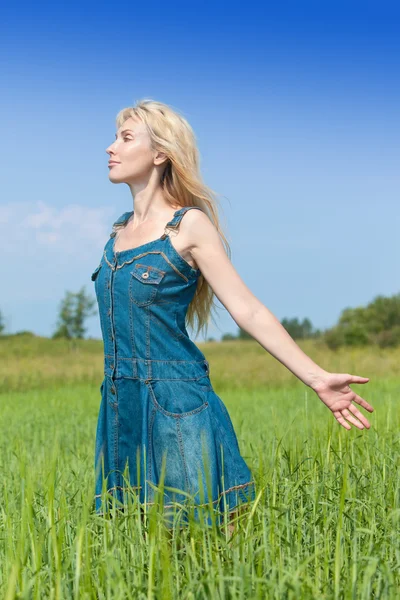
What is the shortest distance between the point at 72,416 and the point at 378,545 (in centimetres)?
604

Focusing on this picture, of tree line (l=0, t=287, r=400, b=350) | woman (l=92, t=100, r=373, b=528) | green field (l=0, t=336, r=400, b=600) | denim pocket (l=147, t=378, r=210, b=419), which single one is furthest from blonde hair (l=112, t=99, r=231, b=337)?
tree line (l=0, t=287, r=400, b=350)

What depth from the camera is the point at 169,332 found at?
8.84ft

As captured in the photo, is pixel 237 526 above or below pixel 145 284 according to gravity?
below

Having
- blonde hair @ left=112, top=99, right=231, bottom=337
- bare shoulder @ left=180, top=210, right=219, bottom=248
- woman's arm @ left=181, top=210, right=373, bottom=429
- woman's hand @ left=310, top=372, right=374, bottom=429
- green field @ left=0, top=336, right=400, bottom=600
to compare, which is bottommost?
green field @ left=0, top=336, right=400, bottom=600

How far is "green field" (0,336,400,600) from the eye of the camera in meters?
1.87

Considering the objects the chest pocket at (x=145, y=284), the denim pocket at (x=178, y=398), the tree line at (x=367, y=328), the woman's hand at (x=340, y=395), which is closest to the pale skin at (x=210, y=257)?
the woman's hand at (x=340, y=395)

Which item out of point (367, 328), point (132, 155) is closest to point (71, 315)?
point (367, 328)

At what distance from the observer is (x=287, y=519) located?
2.33m

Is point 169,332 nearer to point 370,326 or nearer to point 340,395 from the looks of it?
point 340,395

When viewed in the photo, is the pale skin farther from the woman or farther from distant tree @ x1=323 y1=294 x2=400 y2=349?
distant tree @ x1=323 y1=294 x2=400 y2=349

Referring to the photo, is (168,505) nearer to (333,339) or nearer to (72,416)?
(72,416)

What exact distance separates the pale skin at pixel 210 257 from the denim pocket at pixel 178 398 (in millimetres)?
291

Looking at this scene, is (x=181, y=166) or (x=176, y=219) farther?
(x=181, y=166)

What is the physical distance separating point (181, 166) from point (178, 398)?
929 millimetres
